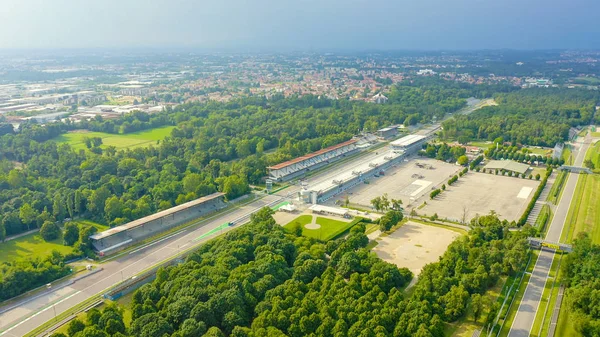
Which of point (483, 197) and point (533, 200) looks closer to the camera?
point (533, 200)

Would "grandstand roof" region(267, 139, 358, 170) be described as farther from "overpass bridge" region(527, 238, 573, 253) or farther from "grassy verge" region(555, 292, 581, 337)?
"grassy verge" region(555, 292, 581, 337)

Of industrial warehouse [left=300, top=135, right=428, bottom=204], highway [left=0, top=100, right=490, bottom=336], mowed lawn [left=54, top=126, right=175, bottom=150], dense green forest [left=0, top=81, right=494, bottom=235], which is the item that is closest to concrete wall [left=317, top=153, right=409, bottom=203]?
industrial warehouse [left=300, top=135, right=428, bottom=204]

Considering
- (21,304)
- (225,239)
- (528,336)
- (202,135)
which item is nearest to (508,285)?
(528,336)

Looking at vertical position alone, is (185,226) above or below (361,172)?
below

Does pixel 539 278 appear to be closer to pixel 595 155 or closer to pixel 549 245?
pixel 549 245

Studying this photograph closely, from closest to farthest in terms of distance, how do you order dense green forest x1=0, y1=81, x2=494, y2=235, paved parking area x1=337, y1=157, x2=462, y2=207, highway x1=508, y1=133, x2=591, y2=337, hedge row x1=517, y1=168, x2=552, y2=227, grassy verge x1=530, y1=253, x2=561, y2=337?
1. grassy verge x1=530, y1=253, x2=561, y2=337
2. highway x1=508, y1=133, x2=591, y2=337
3. hedge row x1=517, y1=168, x2=552, y2=227
4. dense green forest x1=0, y1=81, x2=494, y2=235
5. paved parking area x1=337, y1=157, x2=462, y2=207

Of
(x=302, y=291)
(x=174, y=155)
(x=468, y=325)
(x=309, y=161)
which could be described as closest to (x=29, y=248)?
(x=302, y=291)

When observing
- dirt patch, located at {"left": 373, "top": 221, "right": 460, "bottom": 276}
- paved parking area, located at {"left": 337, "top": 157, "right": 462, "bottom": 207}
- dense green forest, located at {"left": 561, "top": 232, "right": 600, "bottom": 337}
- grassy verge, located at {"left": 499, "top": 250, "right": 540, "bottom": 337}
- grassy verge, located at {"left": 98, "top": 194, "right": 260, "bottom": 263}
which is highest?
dense green forest, located at {"left": 561, "top": 232, "right": 600, "bottom": 337}

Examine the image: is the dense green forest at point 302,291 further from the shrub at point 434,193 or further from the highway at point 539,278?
the shrub at point 434,193
